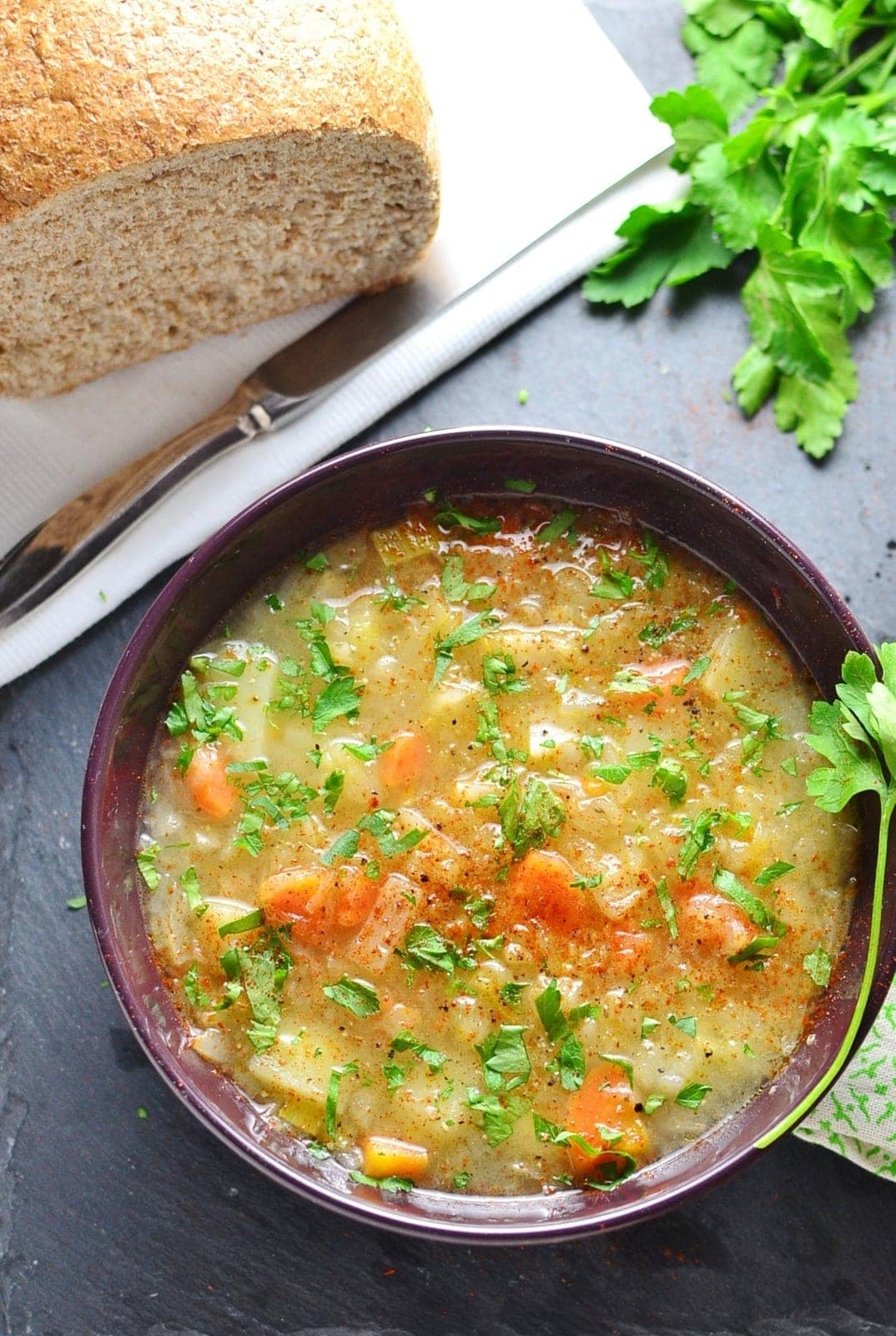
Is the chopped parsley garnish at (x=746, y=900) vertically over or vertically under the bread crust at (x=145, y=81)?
under

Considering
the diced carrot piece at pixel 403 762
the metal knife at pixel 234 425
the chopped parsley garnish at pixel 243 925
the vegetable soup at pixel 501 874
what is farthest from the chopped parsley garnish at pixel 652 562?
the chopped parsley garnish at pixel 243 925

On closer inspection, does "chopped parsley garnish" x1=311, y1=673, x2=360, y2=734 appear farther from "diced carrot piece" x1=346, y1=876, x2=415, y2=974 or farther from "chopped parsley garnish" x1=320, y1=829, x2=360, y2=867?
"diced carrot piece" x1=346, y1=876, x2=415, y2=974

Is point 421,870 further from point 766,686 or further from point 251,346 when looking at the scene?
point 251,346

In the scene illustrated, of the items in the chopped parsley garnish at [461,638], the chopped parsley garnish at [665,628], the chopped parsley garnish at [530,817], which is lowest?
the chopped parsley garnish at [530,817]

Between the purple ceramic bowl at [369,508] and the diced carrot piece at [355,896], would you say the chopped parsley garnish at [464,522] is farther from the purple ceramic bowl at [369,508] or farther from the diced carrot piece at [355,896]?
the diced carrot piece at [355,896]

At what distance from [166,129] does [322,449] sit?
947mm

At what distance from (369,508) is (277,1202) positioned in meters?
1.85

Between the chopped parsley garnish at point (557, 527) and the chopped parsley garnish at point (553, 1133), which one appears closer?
the chopped parsley garnish at point (553, 1133)

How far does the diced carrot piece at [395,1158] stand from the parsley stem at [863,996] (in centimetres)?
78

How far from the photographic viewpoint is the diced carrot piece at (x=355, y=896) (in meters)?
2.99

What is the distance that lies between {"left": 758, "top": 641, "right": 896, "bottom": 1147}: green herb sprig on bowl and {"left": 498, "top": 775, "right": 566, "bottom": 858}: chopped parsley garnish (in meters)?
0.59

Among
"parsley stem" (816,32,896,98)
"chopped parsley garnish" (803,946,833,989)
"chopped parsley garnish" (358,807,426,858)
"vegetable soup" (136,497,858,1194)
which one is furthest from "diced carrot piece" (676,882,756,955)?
"parsley stem" (816,32,896,98)

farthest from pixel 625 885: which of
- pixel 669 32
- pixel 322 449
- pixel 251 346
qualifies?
pixel 669 32

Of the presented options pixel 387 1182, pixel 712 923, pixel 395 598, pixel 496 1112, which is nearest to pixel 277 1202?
pixel 387 1182
